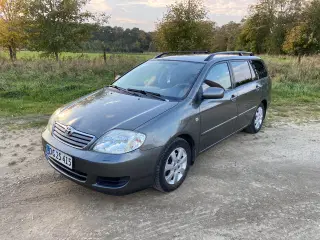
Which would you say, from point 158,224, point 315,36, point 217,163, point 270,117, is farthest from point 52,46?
point 315,36

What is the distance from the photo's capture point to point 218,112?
393cm

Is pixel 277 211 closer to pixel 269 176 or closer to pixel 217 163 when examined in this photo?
pixel 269 176

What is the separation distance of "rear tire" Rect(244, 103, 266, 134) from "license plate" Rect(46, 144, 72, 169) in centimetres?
376

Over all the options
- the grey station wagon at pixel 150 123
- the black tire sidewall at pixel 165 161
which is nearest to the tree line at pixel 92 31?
the grey station wagon at pixel 150 123

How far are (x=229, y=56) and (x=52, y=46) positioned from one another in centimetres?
1271

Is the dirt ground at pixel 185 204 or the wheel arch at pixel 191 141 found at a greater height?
the wheel arch at pixel 191 141

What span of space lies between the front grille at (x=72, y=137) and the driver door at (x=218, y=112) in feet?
5.08

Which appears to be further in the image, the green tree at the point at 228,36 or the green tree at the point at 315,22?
the green tree at the point at 228,36

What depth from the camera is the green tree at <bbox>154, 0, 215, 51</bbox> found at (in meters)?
14.2

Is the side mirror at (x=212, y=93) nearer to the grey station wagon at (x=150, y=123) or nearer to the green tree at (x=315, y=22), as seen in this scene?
the grey station wagon at (x=150, y=123)

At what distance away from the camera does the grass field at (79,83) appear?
7.40 meters

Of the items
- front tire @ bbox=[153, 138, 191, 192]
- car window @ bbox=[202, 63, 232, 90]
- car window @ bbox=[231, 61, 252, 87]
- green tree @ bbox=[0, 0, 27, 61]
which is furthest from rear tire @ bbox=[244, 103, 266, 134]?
green tree @ bbox=[0, 0, 27, 61]

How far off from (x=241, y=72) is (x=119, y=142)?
2901 millimetres

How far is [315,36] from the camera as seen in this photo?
17891mm
